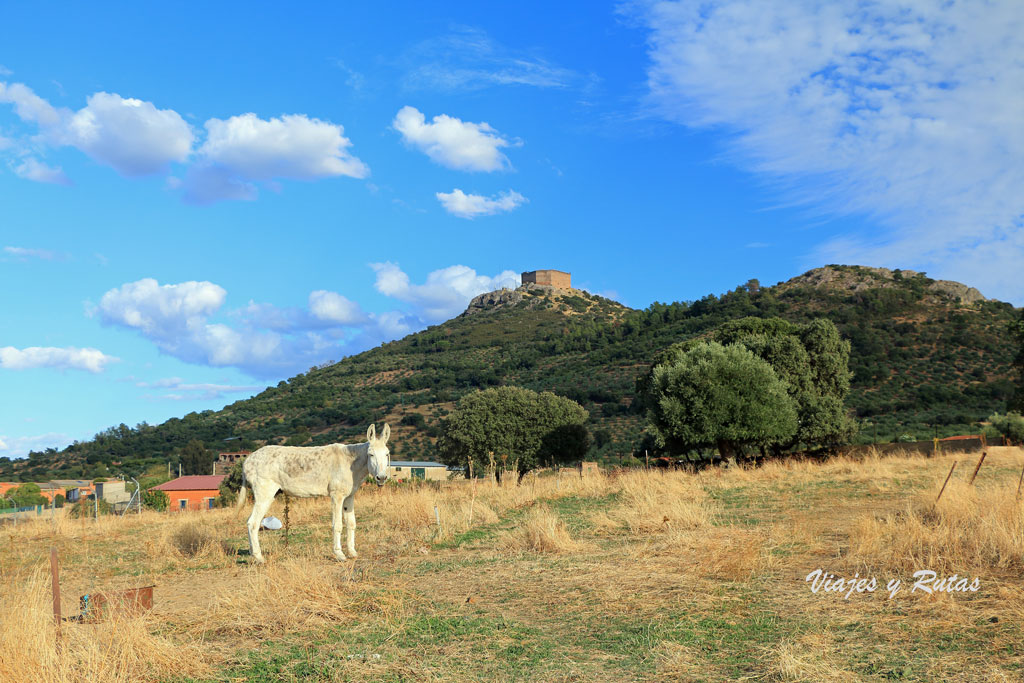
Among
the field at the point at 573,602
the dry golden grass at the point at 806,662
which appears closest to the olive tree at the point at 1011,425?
the field at the point at 573,602

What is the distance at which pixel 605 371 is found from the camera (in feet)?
286

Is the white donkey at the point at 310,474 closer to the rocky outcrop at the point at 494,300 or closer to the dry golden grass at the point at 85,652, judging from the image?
the dry golden grass at the point at 85,652

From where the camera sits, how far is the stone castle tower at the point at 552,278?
534 ft

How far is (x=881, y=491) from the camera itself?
17.4m

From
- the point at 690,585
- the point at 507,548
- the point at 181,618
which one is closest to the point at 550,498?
the point at 507,548

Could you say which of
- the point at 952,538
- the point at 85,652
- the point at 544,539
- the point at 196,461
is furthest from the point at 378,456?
the point at 196,461

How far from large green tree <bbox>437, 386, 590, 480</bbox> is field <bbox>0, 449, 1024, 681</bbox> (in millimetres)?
23772

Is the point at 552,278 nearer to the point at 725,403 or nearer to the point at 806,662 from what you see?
the point at 725,403

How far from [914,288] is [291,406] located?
85.1 metres

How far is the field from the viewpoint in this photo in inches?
236

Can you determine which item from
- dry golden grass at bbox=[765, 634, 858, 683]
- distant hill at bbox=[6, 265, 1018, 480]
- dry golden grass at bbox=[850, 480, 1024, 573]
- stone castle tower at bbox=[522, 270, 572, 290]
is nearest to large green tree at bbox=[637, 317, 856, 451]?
distant hill at bbox=[6, 265, 1018, 480]

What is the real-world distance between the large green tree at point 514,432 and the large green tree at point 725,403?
24.7 feet

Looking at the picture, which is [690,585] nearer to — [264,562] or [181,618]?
[181,618]

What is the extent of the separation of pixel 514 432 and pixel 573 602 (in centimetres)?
3246
